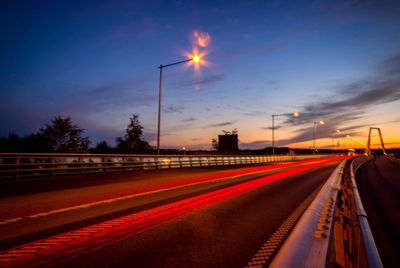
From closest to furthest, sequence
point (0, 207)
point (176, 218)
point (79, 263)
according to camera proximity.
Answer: point (79, 263)
point (176, 218)
point (0, 207)

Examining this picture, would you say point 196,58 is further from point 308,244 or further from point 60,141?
point 60,141

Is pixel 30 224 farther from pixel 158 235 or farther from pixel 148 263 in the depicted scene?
pixel 148 263

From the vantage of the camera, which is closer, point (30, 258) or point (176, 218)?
point (30, 258)

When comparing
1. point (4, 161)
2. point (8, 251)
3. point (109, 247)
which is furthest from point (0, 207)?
point (4, 161)

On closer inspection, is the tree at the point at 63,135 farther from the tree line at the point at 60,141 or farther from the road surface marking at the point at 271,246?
the road surface marking at the point at 271,246

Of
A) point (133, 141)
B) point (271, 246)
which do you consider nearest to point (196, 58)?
point (271, 246)

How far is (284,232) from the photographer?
5.91 meters

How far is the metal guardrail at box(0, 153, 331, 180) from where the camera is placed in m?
16.3

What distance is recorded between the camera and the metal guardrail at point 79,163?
640 inches

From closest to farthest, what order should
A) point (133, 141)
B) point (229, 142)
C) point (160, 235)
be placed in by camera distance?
point (160, 235), point (229, 142), point (133, 141)

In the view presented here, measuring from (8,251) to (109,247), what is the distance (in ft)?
4.22

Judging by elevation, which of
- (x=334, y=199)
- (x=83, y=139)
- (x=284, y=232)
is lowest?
(x=284, y=232)

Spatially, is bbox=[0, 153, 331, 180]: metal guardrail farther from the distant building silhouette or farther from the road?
the distant building silhouette

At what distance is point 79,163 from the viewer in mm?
19734
